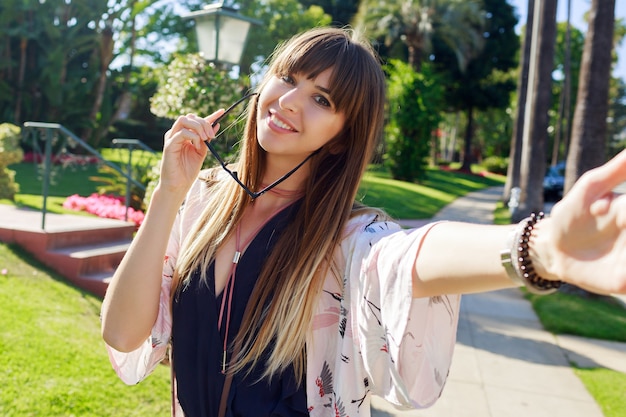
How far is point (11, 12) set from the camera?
62.2 ft

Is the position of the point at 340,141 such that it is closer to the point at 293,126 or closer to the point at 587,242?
the point at 293,126

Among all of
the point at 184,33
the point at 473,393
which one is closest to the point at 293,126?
the point at 473,393

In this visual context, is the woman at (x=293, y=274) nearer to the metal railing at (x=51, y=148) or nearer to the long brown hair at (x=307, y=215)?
the long brown hair at (x=307, y=215)

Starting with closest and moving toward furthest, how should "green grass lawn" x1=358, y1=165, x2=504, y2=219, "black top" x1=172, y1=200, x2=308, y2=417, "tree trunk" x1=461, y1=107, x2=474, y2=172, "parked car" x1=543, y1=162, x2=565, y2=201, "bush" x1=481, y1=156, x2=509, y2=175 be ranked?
"black top" x1=172, y1=200, x2=308, y2=417
"green grass lawn" x1=358, y1=165, x2=504, y2=219
"parked car" x1=543, y1=162, x2=565, y2=201
"tree trunk" x1=461, y1=107, x2=474, y2=172
"bush" x1=481, y1=156, x2=509, y2=175

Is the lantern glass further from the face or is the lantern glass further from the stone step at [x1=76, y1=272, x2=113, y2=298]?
the face

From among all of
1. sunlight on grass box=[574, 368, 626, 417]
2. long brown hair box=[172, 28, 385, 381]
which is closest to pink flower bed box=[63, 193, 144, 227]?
sunlight on grass box=[574, 368, 626, 417]

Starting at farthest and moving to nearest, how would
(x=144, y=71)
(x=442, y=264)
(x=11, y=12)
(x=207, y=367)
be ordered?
(x=144, y=71), (x=11, y=12), (x=207, y=367), (x=442, y=264)

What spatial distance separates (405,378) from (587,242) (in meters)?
0.51

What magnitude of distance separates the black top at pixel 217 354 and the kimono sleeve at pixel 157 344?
0.03 m

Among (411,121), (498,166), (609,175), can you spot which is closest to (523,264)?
(609,175)

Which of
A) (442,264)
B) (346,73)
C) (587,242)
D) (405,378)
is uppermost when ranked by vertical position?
(346,73)

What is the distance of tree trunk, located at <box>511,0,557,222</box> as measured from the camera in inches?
502

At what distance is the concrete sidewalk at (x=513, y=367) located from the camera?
455 cm

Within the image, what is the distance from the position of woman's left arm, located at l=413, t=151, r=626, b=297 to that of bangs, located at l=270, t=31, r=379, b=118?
571 mm
